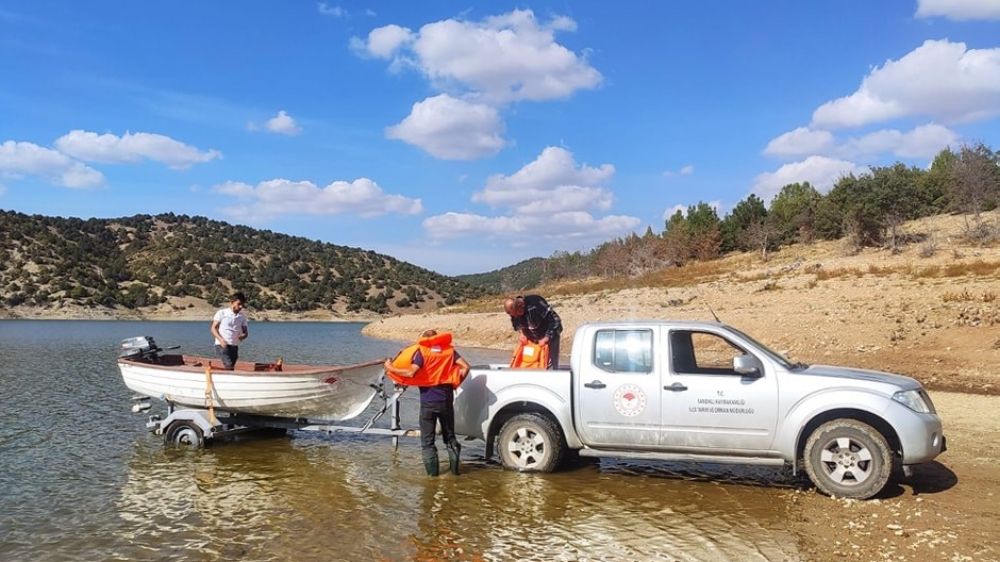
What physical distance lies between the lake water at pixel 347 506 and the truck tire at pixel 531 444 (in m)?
0.18

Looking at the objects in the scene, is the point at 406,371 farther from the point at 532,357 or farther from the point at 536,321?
the point at 536,321

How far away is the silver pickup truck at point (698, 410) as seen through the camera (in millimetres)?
7641

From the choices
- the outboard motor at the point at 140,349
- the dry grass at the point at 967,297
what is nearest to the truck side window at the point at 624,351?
the outboard motor at the point at 140,349

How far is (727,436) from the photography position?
8.06m

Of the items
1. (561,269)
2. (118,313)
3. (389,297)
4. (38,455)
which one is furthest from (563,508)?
(561,269)

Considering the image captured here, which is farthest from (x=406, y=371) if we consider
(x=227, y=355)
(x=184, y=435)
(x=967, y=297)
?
(x=967, y=297)

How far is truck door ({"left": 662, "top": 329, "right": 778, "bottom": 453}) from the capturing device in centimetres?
799

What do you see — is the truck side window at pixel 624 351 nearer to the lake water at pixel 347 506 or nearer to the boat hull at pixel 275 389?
the lake water at pixel 347 506

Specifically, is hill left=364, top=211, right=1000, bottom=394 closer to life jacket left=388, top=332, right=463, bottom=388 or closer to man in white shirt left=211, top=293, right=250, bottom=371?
life jacket left=388, top=332, right=463, bottom=388

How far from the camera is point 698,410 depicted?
8164mm

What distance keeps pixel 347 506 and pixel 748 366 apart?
190 inches

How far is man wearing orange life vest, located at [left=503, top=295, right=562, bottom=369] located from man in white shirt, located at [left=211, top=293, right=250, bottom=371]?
503cm

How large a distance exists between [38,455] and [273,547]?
20.7ft

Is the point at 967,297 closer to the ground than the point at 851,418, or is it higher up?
higher up
